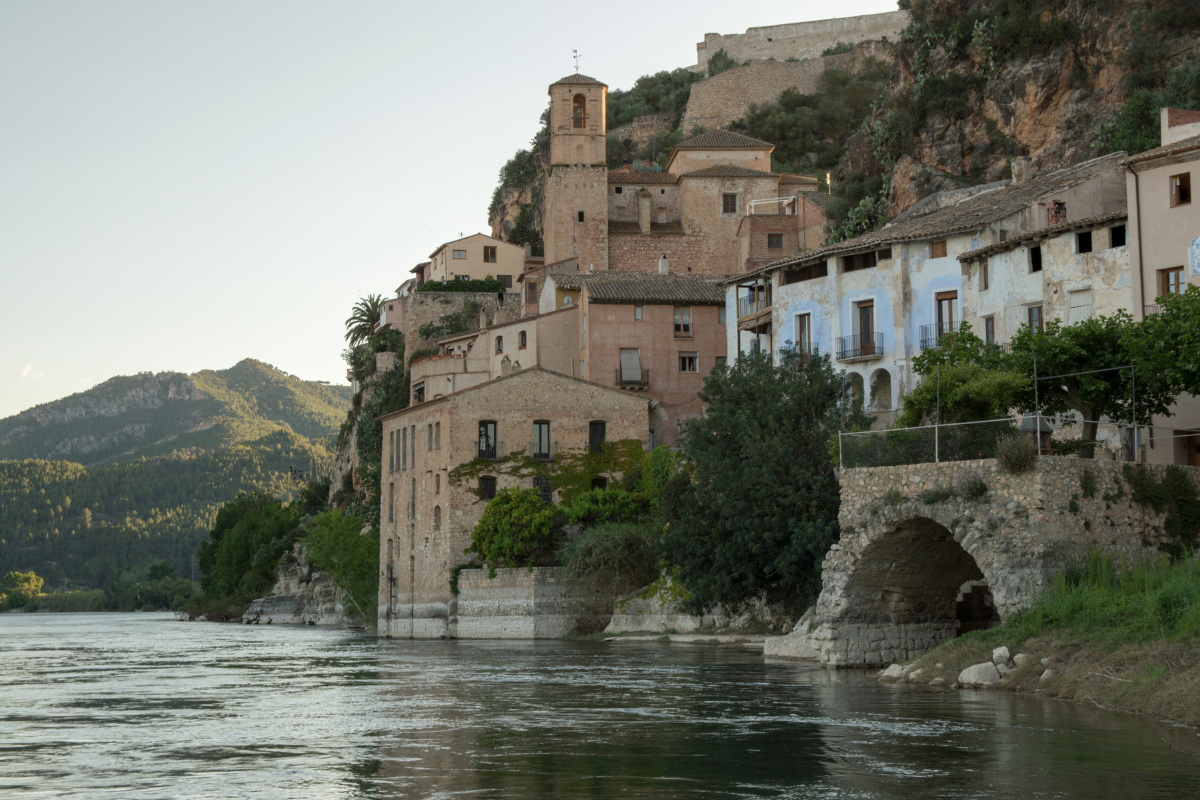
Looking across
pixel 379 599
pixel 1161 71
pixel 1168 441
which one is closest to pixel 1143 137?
pixel 1161 71

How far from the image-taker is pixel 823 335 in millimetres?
46156

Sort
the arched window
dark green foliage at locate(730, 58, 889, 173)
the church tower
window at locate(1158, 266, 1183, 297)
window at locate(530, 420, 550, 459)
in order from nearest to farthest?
window at locate(1158, 266, 1183, 297) < window at locate(530, 420, 550, 459) < the church tower < the arched window < dark green foliage at locate(730, 58, 889, 173)

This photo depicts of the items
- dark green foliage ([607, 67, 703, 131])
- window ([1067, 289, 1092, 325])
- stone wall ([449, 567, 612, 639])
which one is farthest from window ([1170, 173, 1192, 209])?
dark green foliage ([607, 67, 703, 131])

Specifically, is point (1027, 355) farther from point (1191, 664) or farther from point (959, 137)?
point (959, 137)

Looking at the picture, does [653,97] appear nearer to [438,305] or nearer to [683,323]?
[438,305]

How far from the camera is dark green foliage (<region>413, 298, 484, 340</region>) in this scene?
268 ft

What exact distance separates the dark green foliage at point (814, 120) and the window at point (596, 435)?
43642 millimetres

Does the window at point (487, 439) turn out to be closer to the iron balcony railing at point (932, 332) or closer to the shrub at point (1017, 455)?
the iron balcony railing at point (932, 332)

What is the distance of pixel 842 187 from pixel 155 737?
54.6 m

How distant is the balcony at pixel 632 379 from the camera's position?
5881 cm

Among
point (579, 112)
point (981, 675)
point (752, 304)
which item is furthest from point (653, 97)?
A: point (981, 675)

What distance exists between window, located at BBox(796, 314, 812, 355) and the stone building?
8153 millimetres

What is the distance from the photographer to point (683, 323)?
197 ft

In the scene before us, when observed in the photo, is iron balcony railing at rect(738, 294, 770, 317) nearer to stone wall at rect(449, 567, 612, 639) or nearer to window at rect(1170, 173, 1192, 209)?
stone wall at rect(449, 567, 612, 639)
